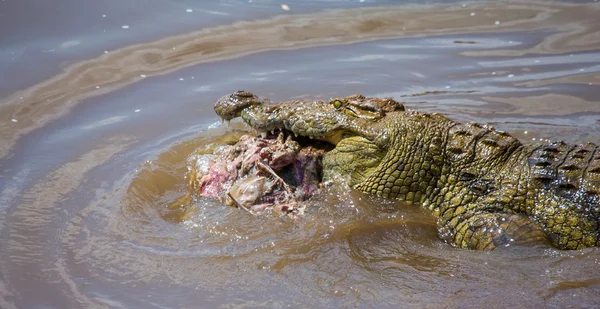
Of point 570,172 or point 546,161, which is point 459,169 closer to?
point 546,161

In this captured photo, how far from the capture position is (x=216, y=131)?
690 cm

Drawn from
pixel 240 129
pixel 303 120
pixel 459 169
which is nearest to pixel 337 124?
pixel 303 120

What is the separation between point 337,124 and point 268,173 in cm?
67

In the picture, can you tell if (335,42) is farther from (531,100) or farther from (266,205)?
(266,205)

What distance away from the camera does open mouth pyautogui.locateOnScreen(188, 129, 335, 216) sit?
5070 millimetres

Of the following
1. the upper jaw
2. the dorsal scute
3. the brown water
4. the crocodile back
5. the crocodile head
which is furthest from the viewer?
the upper jaw

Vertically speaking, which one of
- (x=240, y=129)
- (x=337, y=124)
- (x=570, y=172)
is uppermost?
(x=337, y=124)

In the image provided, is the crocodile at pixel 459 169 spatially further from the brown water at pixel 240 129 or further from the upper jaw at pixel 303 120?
the brown water at pixel 240 129

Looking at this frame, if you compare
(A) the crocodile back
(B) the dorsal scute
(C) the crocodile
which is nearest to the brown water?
(C) the crocodile

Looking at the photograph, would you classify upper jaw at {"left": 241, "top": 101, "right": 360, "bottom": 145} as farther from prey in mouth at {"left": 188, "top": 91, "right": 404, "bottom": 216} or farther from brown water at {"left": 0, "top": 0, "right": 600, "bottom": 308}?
brown water at {"left": 0, "top": 0, "right": 600, "bottom": 308}

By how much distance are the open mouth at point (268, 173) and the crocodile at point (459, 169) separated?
10cm

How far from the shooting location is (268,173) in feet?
17.0

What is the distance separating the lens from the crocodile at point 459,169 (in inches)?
177

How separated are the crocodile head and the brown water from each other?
27cm
